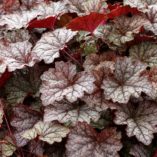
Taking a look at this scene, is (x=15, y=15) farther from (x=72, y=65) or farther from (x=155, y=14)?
(x=155, y=14)

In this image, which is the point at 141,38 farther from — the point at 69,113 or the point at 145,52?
the point at 69,113

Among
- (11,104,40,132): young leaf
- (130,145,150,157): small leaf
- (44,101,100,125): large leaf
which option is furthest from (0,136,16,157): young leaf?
(130,145,150,157): small leaf

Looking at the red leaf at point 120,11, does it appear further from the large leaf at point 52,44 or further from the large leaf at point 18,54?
the large leaf at point 18,54

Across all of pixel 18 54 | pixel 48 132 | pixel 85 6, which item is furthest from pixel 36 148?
pixel 85 6

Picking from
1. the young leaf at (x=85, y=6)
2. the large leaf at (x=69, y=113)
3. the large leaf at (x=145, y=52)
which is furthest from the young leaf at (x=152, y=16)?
the large leaf at (x=69, y=113)

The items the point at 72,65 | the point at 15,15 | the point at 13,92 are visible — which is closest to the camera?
the point at 72,65

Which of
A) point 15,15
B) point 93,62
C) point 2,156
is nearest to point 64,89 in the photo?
point 93,62
